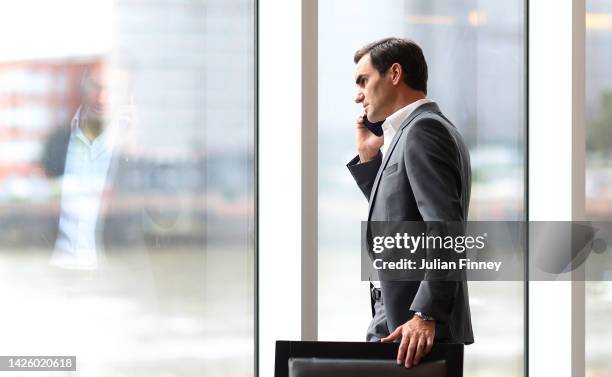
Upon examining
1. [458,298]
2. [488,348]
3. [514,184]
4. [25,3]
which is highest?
[25,3]

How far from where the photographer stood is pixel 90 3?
10.7 ft

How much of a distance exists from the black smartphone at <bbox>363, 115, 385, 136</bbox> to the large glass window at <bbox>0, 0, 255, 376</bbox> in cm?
53

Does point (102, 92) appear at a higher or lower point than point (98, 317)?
higher

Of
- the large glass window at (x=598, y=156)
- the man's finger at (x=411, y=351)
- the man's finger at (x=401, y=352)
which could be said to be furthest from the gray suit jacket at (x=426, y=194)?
the large glass window at (x=598, y=156)

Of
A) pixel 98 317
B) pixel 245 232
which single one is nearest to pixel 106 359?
pixel 98 317

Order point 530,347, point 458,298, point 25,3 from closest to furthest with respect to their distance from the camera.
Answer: point 458,298 < point 25,3 < point 530,347

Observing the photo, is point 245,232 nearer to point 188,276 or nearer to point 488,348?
point 188,276

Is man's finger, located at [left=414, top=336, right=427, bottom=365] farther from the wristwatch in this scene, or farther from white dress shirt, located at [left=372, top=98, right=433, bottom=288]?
white dress shirt, located at [left=372, top=98, right=433, bottom=288]

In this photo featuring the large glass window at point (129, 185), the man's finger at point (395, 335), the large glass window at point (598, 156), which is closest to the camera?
the man's finger at point (395, 335)

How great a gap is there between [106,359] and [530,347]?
6.20 feet

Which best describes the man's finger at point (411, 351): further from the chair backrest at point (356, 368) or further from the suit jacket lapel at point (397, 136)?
the suit jacket lapel at point (397, 136)

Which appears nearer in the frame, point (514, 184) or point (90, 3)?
point (90, 3)

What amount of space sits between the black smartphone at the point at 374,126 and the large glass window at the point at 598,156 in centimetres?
118

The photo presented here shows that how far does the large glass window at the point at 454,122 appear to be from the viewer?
3410mm
